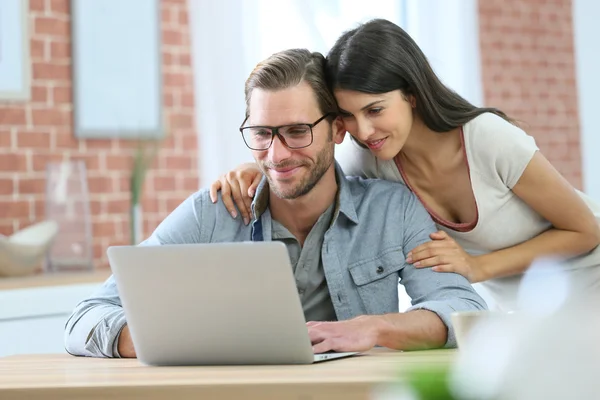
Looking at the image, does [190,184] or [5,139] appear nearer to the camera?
[5,139]

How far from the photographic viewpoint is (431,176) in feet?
7.59

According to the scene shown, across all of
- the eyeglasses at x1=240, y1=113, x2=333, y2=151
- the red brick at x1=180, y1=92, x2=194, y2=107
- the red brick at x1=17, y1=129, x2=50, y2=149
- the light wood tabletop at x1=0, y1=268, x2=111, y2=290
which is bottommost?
the light wood tabletop at x1=0, y1=268, x2=111, y2=290

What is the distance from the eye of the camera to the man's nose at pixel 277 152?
2062 mm

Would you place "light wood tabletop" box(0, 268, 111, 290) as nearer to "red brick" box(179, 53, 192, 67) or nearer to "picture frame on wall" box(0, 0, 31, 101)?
"picture frame on wall" box(0, 0, 31, 101)

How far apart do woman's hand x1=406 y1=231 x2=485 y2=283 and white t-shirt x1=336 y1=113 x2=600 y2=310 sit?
184 millimetres

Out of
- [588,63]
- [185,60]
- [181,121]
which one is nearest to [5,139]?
[181,121]

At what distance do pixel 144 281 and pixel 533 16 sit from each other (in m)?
4.48

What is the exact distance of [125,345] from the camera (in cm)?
175

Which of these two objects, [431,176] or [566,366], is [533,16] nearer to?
[431,176]

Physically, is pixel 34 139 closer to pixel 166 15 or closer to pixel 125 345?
pixel 166 15

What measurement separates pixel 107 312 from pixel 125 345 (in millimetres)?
131

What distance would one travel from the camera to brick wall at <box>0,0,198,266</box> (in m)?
3.41

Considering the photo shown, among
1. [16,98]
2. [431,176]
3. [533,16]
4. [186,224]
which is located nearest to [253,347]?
[186,224]

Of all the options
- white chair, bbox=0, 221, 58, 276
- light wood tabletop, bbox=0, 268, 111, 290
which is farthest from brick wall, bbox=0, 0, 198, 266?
light wood tabletop, bbox=0, 268, 111, 290
